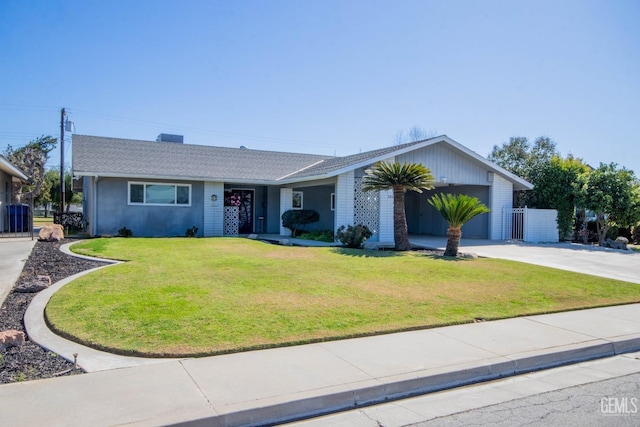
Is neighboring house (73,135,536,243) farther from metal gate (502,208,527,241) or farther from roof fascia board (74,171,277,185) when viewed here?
metal gate (502,208,527,241)

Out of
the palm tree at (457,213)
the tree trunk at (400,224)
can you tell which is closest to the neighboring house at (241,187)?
the tree trunk at (400,224)

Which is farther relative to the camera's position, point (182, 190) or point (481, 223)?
point (481, 223)

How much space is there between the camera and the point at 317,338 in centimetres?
607

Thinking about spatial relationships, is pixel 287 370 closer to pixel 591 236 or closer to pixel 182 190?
pixel 182 190

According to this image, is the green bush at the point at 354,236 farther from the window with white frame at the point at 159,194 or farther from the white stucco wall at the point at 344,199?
the window with white frame at the point at 159,194

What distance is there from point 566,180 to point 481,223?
449 cm

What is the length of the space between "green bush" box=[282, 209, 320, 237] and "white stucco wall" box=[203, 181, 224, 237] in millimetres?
2925

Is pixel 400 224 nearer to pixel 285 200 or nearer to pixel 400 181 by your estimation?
pixel 400 181

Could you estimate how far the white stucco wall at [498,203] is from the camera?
21609mm

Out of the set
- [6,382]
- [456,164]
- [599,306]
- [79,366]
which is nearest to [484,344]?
[599,306]

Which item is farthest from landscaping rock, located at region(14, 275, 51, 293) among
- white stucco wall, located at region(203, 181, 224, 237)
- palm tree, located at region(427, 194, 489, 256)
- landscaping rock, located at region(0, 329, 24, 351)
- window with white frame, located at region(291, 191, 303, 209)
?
window with white frame, located at region(291, 191, 303, 209)

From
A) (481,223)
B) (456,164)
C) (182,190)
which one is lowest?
(481,223)

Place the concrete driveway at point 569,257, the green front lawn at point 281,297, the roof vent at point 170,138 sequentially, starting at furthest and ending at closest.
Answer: the roof vent at point 170,138 → the concrete driveway at point 569,257 → the green front lawn at point 281,297

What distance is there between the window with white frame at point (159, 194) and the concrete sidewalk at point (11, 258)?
4085mm
